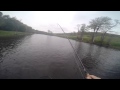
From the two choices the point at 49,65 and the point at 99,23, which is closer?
the point at 49,65

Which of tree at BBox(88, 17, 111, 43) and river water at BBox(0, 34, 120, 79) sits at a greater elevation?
tree at BBox(88, 17, 111, 43)

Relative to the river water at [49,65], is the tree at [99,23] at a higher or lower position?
higher

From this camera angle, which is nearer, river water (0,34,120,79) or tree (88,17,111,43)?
river water (0,34,120,79)

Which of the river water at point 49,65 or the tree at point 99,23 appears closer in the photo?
the river water at point 49,65
